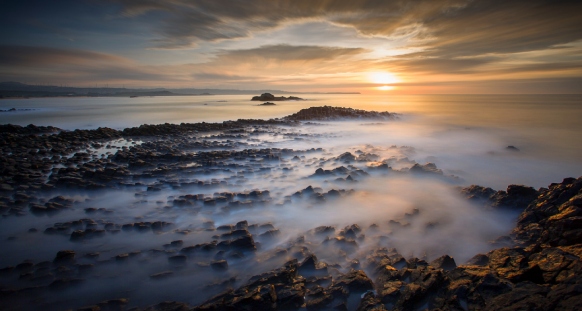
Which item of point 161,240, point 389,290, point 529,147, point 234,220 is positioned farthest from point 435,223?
point 529,147

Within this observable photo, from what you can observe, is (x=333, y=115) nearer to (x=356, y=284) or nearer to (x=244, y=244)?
(x=244, y=244)

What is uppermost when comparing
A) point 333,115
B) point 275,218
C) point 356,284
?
point 333,115

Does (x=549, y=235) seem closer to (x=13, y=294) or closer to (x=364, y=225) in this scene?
(x=364, y=225)

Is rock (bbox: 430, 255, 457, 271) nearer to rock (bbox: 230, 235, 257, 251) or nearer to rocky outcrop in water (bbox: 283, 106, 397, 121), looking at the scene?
rock (bbox: 230, 235, 257, 251)

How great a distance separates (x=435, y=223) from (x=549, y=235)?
1577mm

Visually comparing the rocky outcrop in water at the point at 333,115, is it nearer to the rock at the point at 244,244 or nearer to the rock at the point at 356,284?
the rock at the point at 244,244

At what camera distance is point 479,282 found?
257 centimetres

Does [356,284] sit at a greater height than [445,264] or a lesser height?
lesser

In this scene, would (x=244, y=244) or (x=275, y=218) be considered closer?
(x=244, y=244)

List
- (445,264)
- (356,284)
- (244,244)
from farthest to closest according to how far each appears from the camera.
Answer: (244,244)
(445,264)
(356,284)

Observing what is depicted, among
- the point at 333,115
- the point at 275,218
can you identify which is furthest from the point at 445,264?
the point at 333,115

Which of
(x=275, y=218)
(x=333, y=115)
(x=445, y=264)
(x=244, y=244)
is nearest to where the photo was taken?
(x=445, y=264)

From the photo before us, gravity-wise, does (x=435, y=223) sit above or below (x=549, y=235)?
below

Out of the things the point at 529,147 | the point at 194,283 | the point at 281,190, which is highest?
the point at 529,147
